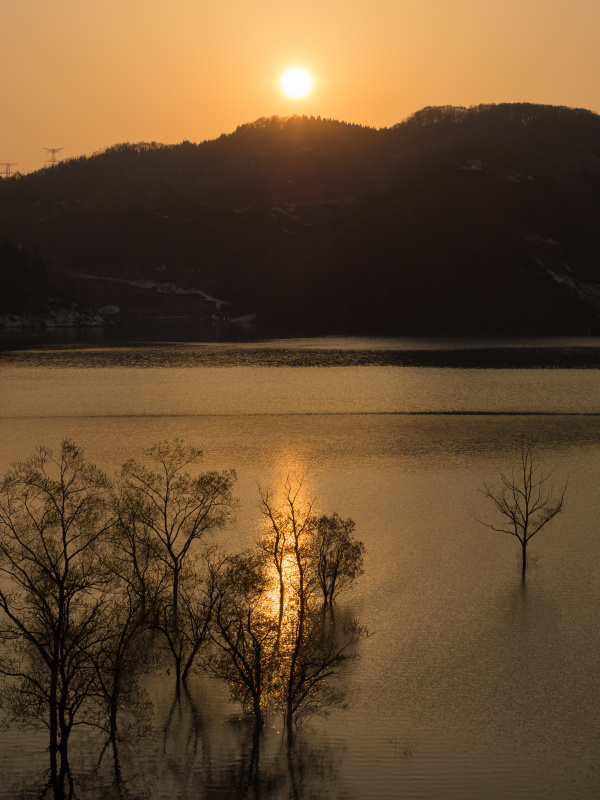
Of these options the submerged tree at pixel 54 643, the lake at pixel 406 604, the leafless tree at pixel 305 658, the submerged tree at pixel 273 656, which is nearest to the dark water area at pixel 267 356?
the lake at pixel 406 604

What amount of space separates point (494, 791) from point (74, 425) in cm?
6718

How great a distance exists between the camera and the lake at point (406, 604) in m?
27.3

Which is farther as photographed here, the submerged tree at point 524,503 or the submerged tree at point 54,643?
the submerged tree at point 524,503

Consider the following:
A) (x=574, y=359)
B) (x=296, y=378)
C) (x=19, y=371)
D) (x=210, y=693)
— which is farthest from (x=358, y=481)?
(x=574, y=359)

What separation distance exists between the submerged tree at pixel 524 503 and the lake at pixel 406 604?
1.04 m

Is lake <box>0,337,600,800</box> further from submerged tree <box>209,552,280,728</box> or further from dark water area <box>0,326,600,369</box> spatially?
dark water area <box>0,326,600,369</box>

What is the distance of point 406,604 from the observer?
40.2m

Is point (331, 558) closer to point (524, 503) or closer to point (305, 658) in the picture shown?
point (305, 658)

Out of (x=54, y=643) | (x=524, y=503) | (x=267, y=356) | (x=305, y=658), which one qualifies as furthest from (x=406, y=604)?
(x=267, y=356)

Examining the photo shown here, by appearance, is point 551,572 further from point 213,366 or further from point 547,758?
point 213,366

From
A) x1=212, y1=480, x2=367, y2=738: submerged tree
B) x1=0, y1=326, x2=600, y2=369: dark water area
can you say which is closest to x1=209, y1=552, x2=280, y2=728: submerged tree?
x1=212, y1=480, x2=367, y2=738: submerged tree

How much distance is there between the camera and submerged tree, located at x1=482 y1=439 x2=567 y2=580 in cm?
4756

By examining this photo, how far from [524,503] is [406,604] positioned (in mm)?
20877

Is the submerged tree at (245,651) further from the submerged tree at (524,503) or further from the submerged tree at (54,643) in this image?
the submerged tree at (524,503)
